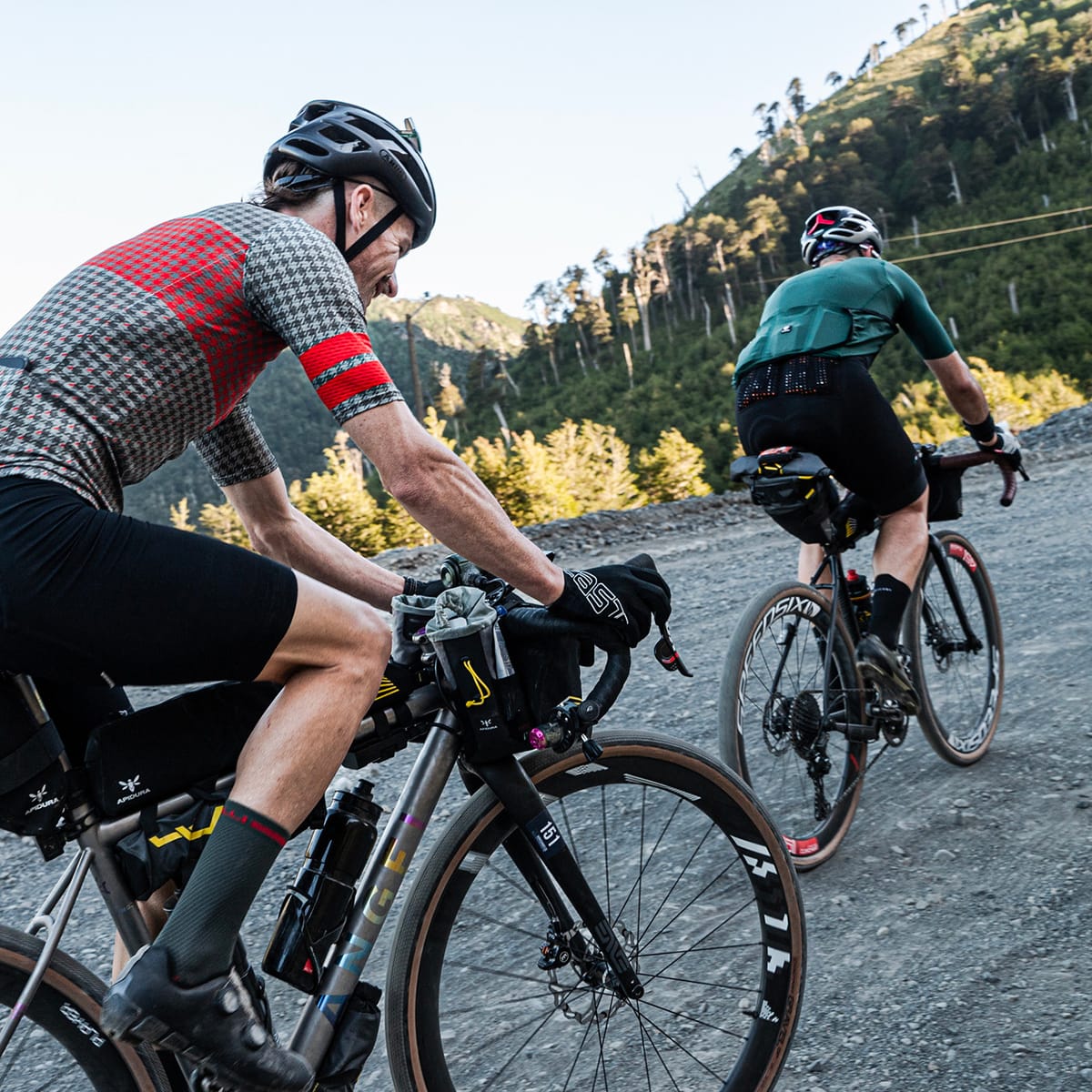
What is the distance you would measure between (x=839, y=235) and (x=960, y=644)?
192 centimetres

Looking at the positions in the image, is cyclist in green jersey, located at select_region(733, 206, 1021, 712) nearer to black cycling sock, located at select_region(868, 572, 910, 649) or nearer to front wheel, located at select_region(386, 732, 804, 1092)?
black cycling sock, located at select_region(868, 572, 910, 649)

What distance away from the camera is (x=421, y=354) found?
605 feet

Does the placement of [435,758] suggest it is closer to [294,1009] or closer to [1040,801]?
[294,1009]

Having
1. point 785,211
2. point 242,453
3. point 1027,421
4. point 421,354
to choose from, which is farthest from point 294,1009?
point 421,354

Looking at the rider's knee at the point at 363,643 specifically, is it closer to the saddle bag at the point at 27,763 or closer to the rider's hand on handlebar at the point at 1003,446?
the saddle bag at the point at 27,763

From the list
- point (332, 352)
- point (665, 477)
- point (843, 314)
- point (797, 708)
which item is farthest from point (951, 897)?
point (665, 477)

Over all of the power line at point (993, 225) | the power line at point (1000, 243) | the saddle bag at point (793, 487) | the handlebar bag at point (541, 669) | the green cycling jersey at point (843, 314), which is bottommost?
the power line at point (1000, 243)

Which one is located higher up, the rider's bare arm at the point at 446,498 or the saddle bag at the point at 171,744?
the rider's bare arm at the point at 446,498

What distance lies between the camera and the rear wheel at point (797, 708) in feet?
11.6

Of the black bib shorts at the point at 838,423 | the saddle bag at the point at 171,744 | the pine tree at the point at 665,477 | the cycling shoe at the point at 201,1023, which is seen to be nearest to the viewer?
the cycling shoe at the point at 201,1023

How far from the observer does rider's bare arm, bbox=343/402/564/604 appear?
1.77 meters

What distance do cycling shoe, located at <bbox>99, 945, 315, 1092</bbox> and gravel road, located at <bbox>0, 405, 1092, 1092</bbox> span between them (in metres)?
0.56

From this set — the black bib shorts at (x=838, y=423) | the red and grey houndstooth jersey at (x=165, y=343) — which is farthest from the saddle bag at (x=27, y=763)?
the black bib shorts at (x=838, y=423)

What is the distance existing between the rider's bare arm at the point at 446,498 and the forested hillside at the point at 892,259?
59112mm
